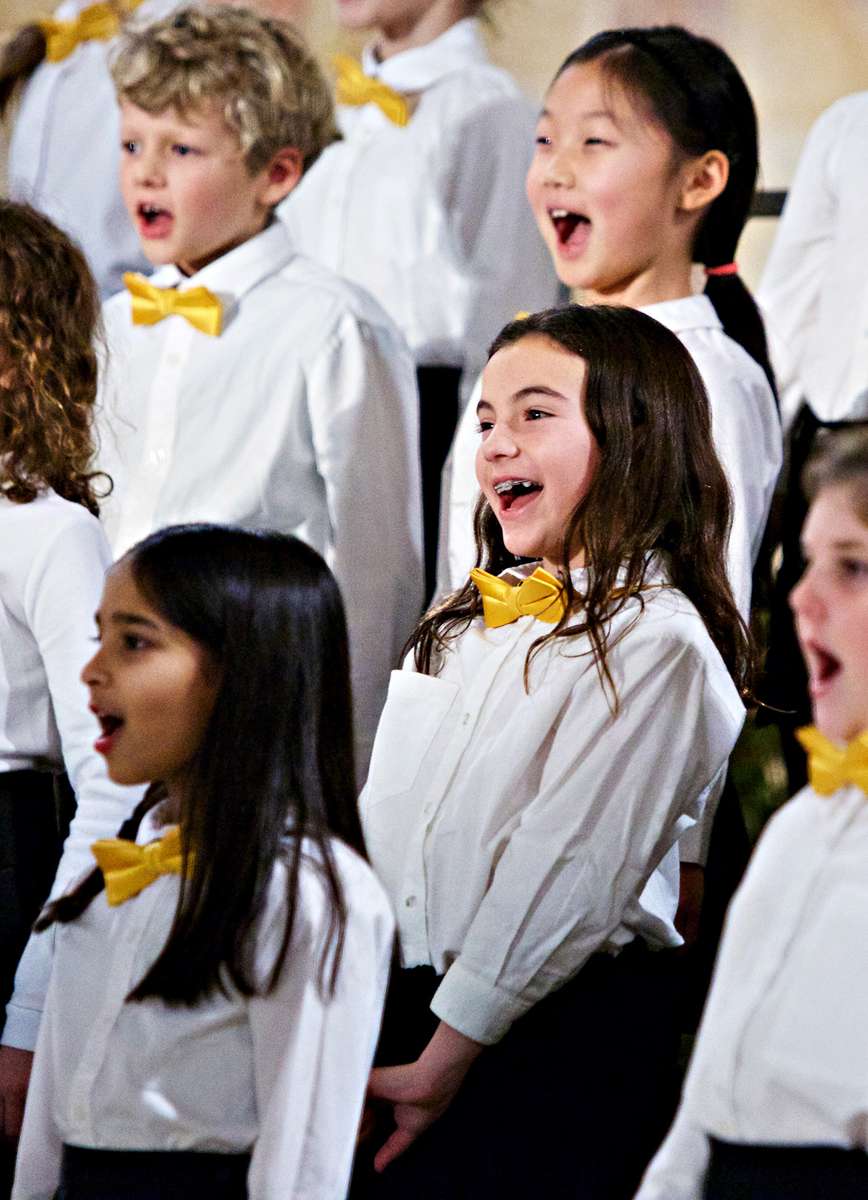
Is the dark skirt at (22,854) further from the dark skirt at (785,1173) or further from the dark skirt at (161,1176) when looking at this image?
the dark skirt at (785,1173)

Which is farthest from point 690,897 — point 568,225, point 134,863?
point 568,225

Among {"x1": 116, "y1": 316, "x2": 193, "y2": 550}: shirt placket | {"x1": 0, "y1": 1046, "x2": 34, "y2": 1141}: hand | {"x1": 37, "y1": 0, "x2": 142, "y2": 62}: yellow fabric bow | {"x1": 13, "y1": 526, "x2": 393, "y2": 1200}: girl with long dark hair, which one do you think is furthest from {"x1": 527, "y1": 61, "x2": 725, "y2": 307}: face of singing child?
{"x1": 37, "y1": 0, "x2": 142, "y2": 62}: yellow fabric bow

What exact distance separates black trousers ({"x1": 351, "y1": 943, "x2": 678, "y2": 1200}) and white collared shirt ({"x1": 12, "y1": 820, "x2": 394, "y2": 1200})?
0.18 m

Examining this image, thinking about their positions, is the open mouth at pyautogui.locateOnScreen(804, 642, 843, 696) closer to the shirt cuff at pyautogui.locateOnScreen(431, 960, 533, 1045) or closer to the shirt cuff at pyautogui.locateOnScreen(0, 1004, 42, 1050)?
the shirt cuff at pyautogui.locateOnScreen(431, 960, 533, 1045)

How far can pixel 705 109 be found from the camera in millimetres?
2375

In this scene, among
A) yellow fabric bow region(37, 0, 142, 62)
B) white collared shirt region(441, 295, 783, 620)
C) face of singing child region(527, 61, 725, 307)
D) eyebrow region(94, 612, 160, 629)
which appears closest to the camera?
eyebrow region(94, 612, 160, 629)

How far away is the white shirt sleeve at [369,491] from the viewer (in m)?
2.53

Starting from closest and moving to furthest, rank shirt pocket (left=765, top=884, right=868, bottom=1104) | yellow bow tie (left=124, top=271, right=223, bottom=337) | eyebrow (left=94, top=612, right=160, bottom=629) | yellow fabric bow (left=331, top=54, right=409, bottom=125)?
shirt pocket (left=765, top=884, right=868, bottom=1104)
eyebrow (left=94, top=612, right=160, bottom=629)
yellow bow tie (left=124, top=271, right=223, bottom=337)
yellow fabric bow (left=331, top=54, right=409, bottom=125)

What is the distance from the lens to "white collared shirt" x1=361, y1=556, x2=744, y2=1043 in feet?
5.51

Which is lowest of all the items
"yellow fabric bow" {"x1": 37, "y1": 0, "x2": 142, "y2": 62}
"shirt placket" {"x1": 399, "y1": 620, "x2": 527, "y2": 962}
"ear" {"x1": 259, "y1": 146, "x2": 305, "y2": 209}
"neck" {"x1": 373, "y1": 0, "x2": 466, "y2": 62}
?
"shirt placket" {"x1": 399, "y1": 620, "x2": 527, "y2": 962}

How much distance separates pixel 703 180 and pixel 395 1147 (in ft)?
4.27

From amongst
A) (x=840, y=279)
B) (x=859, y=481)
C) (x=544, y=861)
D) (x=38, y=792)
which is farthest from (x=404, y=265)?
(x=859, y=481)

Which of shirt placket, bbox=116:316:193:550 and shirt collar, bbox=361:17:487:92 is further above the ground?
shirt collar, bbox=361:17:487:92

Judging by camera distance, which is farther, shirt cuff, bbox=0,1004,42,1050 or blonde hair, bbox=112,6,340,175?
blonde hair, bbox=112,6,340,175
